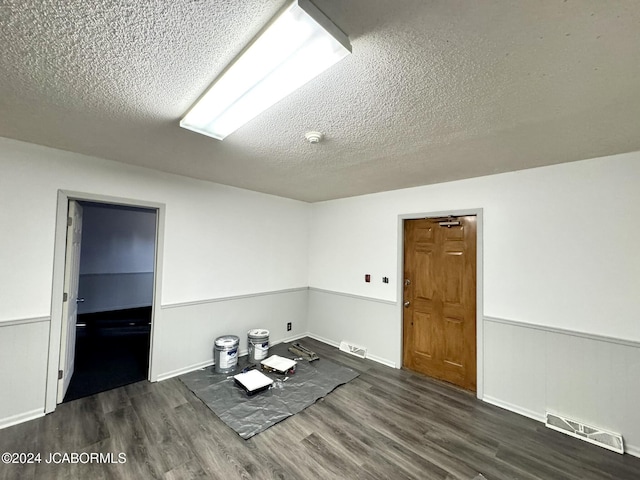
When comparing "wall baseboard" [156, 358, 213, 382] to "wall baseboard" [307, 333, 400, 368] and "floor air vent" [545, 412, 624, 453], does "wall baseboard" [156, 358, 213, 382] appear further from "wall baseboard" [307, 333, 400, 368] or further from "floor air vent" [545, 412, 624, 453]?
"floor air vent" [545, 412, 624, 453]

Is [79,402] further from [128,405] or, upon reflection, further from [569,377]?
[569,377]

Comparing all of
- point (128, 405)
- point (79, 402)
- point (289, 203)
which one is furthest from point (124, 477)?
point (289, 203)

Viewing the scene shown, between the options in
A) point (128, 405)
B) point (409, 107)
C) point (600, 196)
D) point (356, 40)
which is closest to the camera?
point (356, 40)

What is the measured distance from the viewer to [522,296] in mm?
2666

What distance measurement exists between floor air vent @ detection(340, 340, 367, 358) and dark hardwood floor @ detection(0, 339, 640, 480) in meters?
1.11

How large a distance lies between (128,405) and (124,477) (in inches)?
37.9

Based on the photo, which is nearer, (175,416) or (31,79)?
(31,79)

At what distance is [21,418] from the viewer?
228 centimetres

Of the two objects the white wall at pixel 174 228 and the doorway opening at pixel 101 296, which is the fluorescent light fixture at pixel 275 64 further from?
the doorway opening at pixel 101 296

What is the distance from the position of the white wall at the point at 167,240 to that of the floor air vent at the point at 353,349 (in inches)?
39.4

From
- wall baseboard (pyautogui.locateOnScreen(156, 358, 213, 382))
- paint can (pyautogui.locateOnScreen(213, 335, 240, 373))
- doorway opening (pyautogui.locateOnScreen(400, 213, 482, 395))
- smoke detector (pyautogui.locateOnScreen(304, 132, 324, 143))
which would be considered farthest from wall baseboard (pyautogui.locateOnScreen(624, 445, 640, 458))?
wall baseboard (pyautogui.locateOnScreen(156, 358, 213, 382))

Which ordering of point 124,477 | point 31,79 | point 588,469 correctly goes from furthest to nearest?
point 588,469, point 124,477, point 31,79

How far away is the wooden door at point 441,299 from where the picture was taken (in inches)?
120

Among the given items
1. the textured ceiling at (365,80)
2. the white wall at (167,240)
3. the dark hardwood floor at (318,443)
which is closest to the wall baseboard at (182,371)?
the white wall at (167,240)
